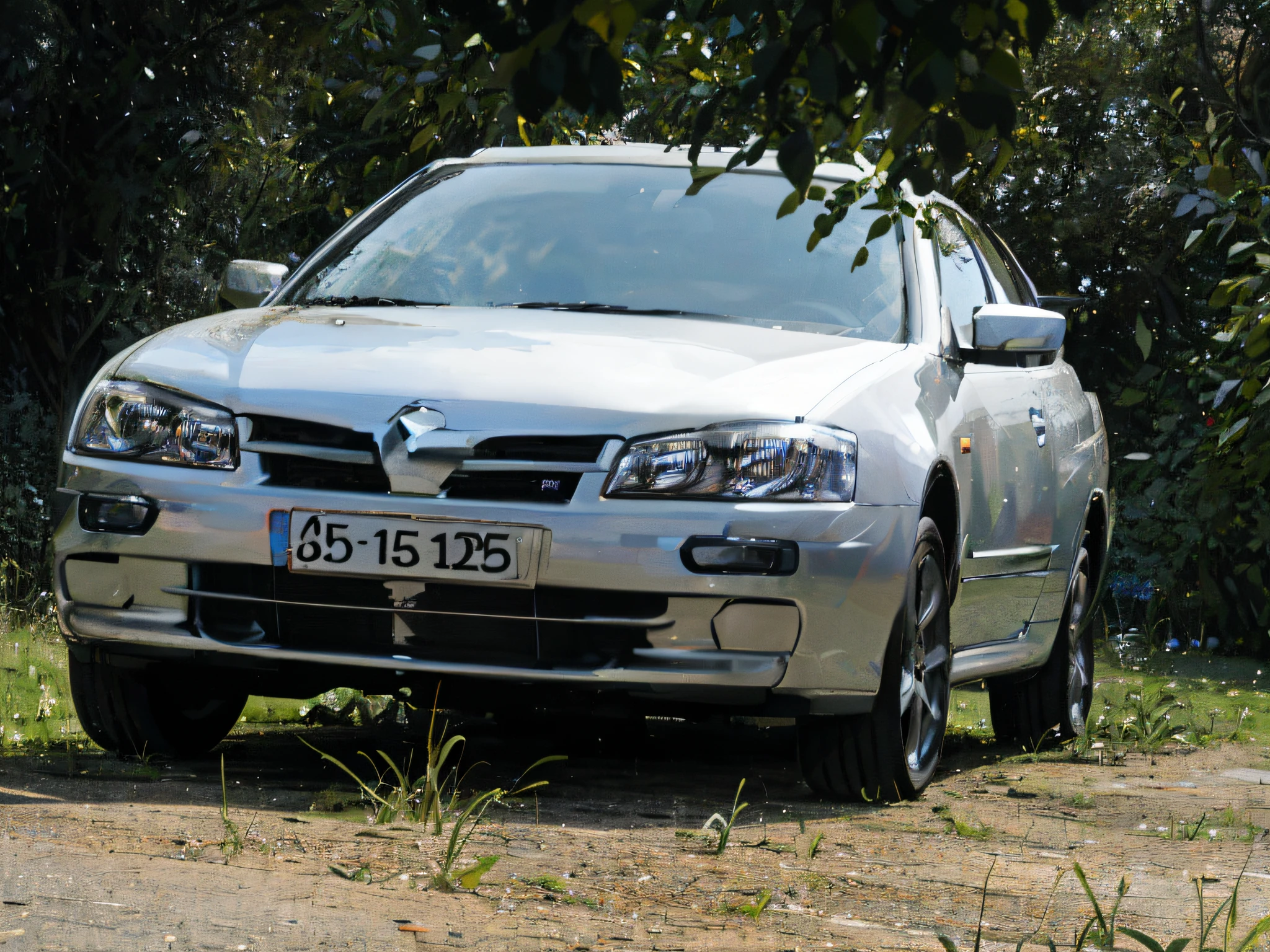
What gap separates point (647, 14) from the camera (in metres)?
2.68

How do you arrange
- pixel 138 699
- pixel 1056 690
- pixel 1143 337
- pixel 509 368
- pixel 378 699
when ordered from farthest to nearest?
pixel 1143 337
pixel 1056 690
pixel 378 699
pixel 138 699
pixel 509 368

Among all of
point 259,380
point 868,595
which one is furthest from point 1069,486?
point 259,380

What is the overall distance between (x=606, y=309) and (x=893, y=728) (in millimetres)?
1336

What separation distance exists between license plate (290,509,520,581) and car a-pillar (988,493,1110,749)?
9.24ft

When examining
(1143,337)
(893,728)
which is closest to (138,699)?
(893,728)

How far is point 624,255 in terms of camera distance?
15.9 feet

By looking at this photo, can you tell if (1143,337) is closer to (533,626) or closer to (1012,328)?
(1012,328)

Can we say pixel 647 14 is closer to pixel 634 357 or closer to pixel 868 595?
pixel 634 357

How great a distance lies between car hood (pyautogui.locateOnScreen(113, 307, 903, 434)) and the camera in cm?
380

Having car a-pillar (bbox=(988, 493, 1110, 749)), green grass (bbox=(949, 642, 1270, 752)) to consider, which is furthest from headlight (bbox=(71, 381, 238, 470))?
green grass (bbox=(949, 642, 1270, 752))

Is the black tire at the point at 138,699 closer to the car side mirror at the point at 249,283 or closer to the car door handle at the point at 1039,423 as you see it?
the car side mirror at the point at 249,283

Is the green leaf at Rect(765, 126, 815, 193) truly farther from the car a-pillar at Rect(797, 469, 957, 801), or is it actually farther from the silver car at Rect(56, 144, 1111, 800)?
the car a-pillar at Rect(797, 469, 957, 801)

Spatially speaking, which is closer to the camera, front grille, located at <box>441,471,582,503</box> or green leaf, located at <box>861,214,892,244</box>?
green leaf, located at <box>861,214,892,244</box>

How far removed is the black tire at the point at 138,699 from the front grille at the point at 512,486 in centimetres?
85
